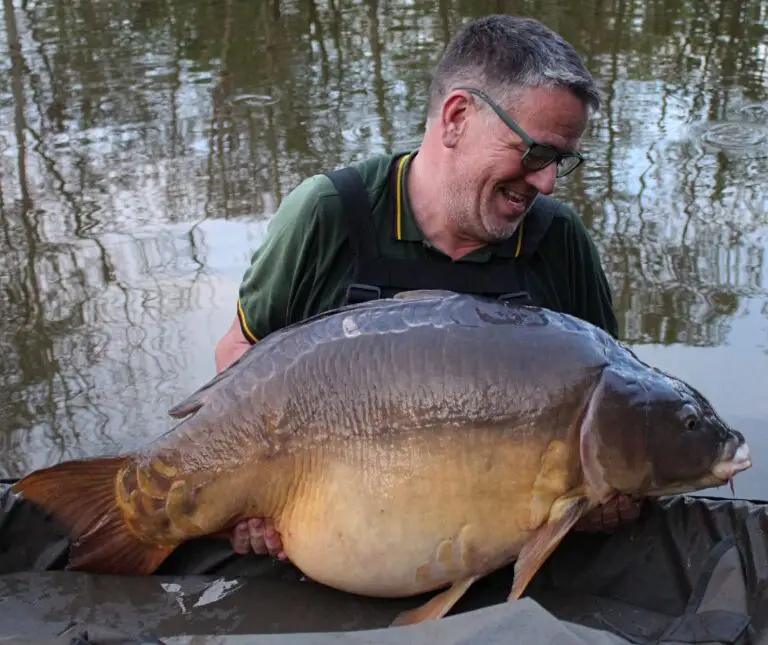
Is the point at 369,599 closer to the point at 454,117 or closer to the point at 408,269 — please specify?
the point at 408,269

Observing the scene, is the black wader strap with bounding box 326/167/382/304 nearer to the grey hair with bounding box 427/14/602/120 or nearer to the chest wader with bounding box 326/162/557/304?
the chest wader with bounding box 326/162/557/304

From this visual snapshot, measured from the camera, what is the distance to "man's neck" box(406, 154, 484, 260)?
2055 millimetres

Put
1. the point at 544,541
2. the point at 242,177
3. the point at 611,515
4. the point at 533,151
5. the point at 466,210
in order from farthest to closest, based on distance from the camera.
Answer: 1. the point at 242,177
2. the point at 466,210
3. the point at 533,151
4. the point at 611,515
5. the point at 544,541

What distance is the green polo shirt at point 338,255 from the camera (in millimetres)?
2055

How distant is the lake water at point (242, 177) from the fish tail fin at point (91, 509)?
1188mm

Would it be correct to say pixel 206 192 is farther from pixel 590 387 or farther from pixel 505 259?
pixel 590 387

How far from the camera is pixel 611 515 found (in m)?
1.73

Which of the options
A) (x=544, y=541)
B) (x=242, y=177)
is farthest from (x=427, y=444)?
(x=242, y=177)

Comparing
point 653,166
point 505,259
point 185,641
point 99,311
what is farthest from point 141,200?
point 185,641

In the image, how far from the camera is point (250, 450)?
5.48ft

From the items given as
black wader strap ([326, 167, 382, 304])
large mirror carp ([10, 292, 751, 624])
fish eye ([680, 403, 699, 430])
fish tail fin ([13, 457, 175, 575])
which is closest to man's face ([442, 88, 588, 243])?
black wader strap ([326, 167, 382, 304])

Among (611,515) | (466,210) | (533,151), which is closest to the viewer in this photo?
(611,515)

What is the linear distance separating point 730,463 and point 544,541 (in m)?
0.36

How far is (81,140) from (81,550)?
14.0 feet
